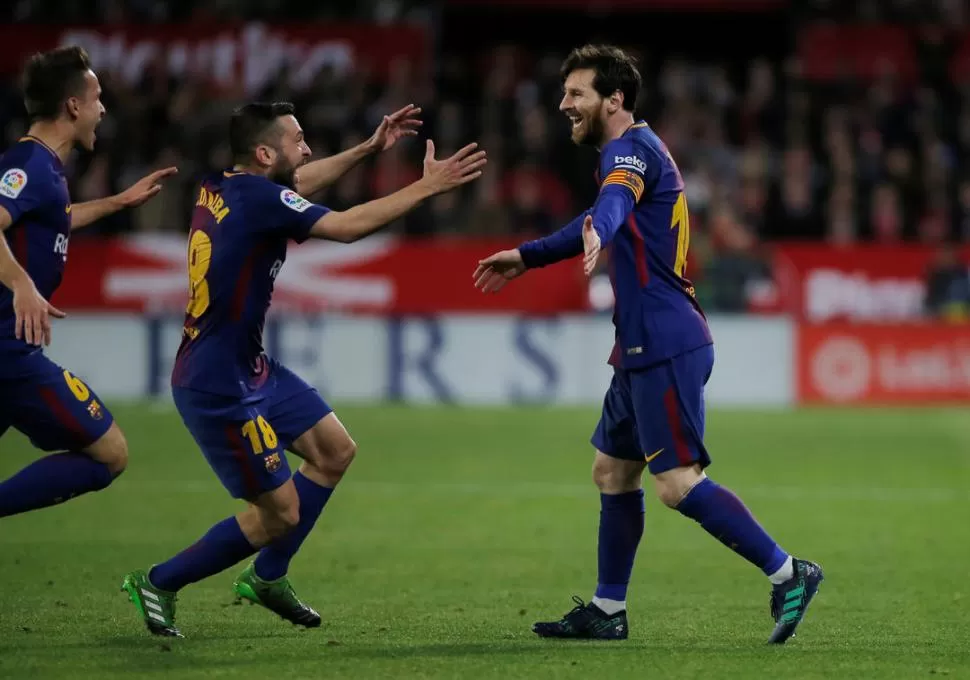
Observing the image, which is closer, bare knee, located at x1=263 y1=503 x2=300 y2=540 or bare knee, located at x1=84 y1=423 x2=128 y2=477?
bare knee, located at x1=263 y1=503 x2=300 y2=540

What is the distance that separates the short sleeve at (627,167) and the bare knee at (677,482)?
42.3 inches

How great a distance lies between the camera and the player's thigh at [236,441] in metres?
6.40

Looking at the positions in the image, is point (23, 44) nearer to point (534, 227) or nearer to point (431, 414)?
point (534, 227)

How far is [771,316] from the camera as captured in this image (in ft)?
59.7

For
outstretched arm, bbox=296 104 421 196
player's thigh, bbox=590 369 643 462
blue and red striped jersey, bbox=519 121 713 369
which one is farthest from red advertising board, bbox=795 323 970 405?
blue and red striped jersey, bbox=519 121 713 369

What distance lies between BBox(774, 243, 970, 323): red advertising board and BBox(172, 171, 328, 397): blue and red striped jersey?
542 inches

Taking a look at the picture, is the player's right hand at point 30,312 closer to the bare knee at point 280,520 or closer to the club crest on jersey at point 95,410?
the club crest on jersey at point 95,410

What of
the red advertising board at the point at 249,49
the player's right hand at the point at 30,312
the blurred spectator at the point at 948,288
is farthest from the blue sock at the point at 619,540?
the red advertising board at the point at 249,49

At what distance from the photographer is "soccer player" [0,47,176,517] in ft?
21.3

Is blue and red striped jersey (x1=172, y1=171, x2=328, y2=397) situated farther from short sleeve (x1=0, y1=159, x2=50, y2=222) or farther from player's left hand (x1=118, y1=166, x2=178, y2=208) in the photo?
player's left hand (x1=118, y1=166, x2=178, y2=208)

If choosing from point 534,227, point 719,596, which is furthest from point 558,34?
point 719,596

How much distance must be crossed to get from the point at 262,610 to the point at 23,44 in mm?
16713

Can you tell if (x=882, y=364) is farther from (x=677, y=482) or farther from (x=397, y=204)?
(x=397, y=204)

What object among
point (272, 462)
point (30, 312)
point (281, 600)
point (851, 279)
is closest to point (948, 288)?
point (851, 279)
